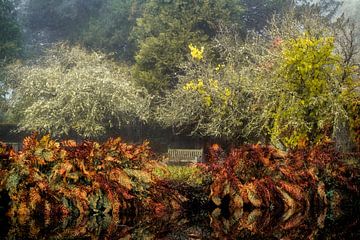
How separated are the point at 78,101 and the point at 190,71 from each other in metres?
6.64

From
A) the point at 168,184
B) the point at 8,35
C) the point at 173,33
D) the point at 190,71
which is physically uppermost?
the point at 8,35

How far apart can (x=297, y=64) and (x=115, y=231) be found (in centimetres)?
1022

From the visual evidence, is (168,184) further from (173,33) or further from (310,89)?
(173,33)

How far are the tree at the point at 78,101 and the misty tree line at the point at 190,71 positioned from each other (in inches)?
2.9

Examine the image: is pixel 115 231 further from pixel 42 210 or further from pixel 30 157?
pixel 30 157

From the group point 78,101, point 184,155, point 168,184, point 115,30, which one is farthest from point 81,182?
point 115,30

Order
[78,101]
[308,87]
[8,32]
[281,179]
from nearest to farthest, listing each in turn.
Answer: [281,179] → [308,87] → [78,101] → [8,32]

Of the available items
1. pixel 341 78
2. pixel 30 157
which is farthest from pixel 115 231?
pixel 341 78

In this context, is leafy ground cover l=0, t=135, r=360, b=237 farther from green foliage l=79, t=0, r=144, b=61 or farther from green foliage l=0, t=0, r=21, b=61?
green foliage l=79, t=0, r=144, b=61

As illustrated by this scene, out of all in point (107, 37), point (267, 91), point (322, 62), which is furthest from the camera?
point (107, 37)

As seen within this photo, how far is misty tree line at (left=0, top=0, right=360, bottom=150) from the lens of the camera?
58.3 feet

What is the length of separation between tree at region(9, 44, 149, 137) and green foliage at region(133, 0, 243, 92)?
2.92 meters

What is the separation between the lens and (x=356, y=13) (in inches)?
2165

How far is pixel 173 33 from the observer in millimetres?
37688
